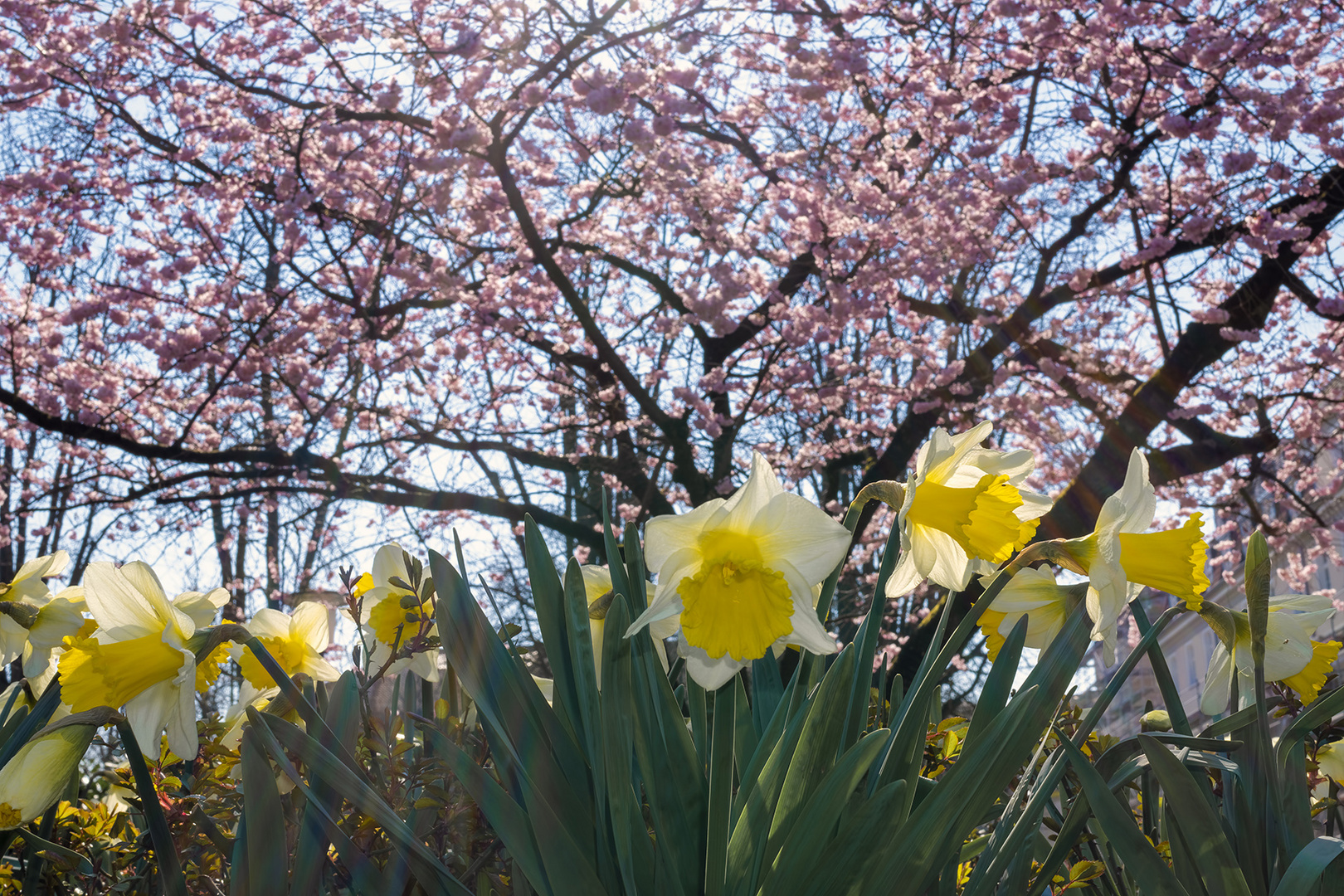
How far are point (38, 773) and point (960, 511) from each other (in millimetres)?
909

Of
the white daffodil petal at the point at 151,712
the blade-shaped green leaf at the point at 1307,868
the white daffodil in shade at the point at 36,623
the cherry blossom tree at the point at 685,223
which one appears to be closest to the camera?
the blade-shaped green leaf at the point at 1307,868

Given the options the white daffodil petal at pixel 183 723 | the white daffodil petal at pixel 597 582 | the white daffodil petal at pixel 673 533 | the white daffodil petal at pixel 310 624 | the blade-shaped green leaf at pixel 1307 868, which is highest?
the white daffodil petal at pixel 310 624

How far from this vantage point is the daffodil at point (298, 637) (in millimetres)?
1347

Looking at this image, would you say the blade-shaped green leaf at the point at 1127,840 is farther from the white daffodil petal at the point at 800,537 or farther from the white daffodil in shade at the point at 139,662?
the white daffodil in shade at the point at 139,662

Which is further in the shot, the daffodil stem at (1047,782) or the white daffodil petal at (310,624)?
the white daffodil petal at (310,624)

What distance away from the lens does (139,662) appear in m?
0.98

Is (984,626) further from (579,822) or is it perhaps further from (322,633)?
(322,633)

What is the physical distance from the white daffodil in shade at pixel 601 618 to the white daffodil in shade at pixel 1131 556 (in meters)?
0.42

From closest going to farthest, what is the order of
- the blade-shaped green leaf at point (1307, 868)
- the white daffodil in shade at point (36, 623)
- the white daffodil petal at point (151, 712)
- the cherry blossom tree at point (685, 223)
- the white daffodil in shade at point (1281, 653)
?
the blade-shaped green leaf at point (1307, 868)
the white daffodil petal at point (151, 712)
the white daffodil in shade at point (1281, 653)
the white daffodil in shade at point (36, 623)
the cherry blossom tree at point (685, 223)

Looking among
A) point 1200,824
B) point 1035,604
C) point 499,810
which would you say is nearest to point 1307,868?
point 1200,824

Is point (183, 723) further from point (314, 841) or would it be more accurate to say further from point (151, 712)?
point (314, 841)

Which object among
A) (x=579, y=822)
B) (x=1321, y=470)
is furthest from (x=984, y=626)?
(x=1321, y=470)

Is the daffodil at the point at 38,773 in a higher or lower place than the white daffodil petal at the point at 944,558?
lower

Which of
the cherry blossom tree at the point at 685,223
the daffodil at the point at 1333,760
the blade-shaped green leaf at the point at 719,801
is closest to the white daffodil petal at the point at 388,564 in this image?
the blade-shaped green leaf at the point at 719,801
